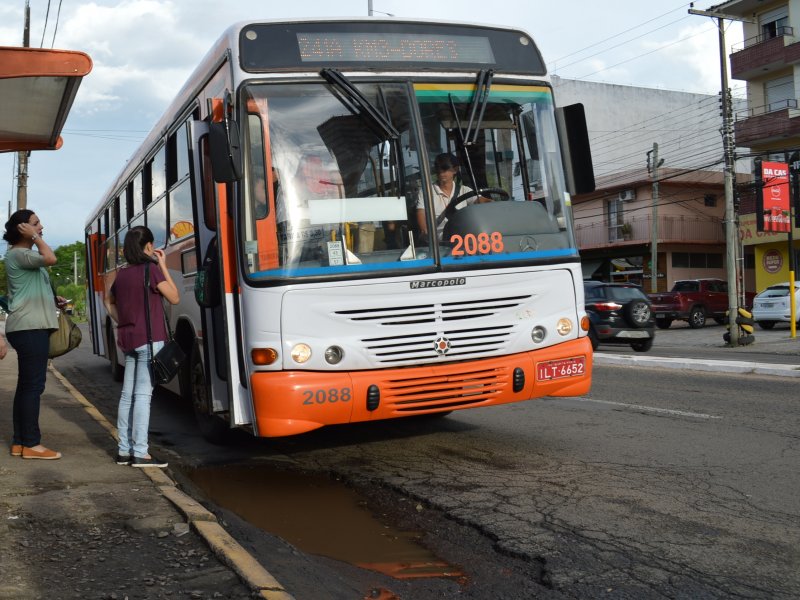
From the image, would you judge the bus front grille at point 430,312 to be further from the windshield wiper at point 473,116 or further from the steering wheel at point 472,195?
the windshield wiper at point 473,116

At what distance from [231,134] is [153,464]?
2.51 metres

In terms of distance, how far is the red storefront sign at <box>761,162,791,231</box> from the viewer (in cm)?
2595

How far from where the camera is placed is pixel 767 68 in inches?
1492

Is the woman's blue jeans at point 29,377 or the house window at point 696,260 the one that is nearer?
the woman's blue jeans at point 29,377

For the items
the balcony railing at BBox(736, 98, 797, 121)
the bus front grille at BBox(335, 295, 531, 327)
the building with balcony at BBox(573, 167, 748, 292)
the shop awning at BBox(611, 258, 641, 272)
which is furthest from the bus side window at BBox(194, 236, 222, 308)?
the shop awning at BBox(611, 258, 641, 272)

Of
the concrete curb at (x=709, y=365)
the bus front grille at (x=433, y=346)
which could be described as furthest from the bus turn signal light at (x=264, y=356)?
the concrete curb at (x=709, y=365)

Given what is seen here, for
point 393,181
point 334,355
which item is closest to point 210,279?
point 334,355

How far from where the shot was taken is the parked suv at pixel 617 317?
63.4 feet

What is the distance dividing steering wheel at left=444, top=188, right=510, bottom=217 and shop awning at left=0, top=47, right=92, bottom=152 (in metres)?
2.88

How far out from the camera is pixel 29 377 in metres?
6.60

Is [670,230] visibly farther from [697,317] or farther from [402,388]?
[402,388]

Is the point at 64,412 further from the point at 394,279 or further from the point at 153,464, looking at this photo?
the point at 394,279

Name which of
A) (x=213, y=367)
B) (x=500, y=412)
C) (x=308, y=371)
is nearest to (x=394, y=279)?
(x=308, y=371)

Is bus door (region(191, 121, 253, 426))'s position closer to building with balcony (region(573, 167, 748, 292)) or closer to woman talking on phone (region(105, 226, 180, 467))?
woman talking on phone (region(105, 226, 180, 467))
